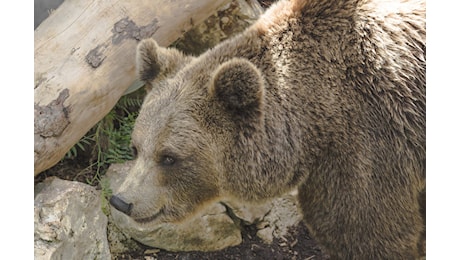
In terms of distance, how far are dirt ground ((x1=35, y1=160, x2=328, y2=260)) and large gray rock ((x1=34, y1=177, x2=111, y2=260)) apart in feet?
1.35

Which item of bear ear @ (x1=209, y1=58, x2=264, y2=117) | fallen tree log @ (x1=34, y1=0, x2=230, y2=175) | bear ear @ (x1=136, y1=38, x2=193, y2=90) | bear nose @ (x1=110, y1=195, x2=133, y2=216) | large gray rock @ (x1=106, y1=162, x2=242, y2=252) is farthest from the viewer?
large gray rock @ (x1=106, y1=162, x2=242, y2=252)

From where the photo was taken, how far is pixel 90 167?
6.00 metres

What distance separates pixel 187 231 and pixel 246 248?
62 cm

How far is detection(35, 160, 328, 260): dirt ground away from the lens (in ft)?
19.3

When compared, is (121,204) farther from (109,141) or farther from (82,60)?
(109,141)

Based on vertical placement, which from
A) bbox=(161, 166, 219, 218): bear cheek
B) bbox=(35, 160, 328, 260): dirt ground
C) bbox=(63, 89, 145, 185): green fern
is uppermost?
bbox=(161, 166, 219, 218): bear cheek

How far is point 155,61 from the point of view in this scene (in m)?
4.55

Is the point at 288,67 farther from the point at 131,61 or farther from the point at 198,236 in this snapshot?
the point at 198,236

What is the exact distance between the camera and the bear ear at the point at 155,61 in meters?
4.54

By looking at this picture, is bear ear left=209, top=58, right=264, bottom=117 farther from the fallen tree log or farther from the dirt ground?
the dirt ground

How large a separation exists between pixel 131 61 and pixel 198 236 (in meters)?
1.81

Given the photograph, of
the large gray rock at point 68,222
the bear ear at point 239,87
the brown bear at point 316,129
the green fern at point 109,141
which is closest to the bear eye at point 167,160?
the brown bear at point 316,129

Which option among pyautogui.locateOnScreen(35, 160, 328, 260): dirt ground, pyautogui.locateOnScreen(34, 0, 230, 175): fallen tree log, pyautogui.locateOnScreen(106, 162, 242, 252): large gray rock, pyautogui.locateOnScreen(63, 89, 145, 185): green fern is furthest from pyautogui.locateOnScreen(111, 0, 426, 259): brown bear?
pyautogui.locateOnScreen(63, 89, 145, 185): green fern

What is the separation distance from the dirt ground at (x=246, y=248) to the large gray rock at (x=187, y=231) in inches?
2.5
